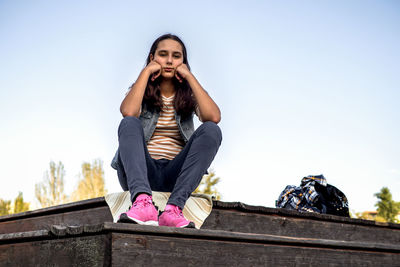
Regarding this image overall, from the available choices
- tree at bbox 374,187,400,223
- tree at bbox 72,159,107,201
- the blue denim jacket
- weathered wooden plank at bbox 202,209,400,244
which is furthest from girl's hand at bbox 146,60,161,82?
tree at bbox 374,187,400,223

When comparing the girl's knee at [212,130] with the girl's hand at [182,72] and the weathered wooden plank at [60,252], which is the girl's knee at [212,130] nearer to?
the girl's hand at [182,72]

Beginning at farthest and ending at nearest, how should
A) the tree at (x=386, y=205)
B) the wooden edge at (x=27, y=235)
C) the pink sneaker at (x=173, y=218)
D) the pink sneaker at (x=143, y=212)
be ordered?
the tree at (x=386, y=205), the pink sneaker at (x=173, y=218), the pink sneaker at (x=143, y=212), the wooden edge at (x=27, y=235)

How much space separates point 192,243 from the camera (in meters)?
1.74

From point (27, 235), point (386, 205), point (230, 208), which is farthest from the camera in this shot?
point (386, 205)

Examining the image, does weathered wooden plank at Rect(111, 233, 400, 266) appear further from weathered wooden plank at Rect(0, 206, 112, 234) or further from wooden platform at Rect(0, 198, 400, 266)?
weathered wooden plank at Rect(0, 206, 112, 234)

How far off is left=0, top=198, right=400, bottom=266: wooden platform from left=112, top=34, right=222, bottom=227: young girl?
0.22 metres

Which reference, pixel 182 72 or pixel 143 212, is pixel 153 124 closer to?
pixel 182 72

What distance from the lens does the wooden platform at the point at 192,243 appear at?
1592mm

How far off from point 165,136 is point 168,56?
0.57 m

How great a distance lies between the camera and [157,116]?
9.27 feet

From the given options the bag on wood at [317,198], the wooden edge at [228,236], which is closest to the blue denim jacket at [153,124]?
the wooden edge at [228,236]

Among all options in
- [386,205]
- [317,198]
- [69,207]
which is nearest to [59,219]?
[69,207]

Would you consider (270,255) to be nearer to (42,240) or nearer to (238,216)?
(238,216)

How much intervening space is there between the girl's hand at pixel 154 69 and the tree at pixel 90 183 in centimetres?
1606
